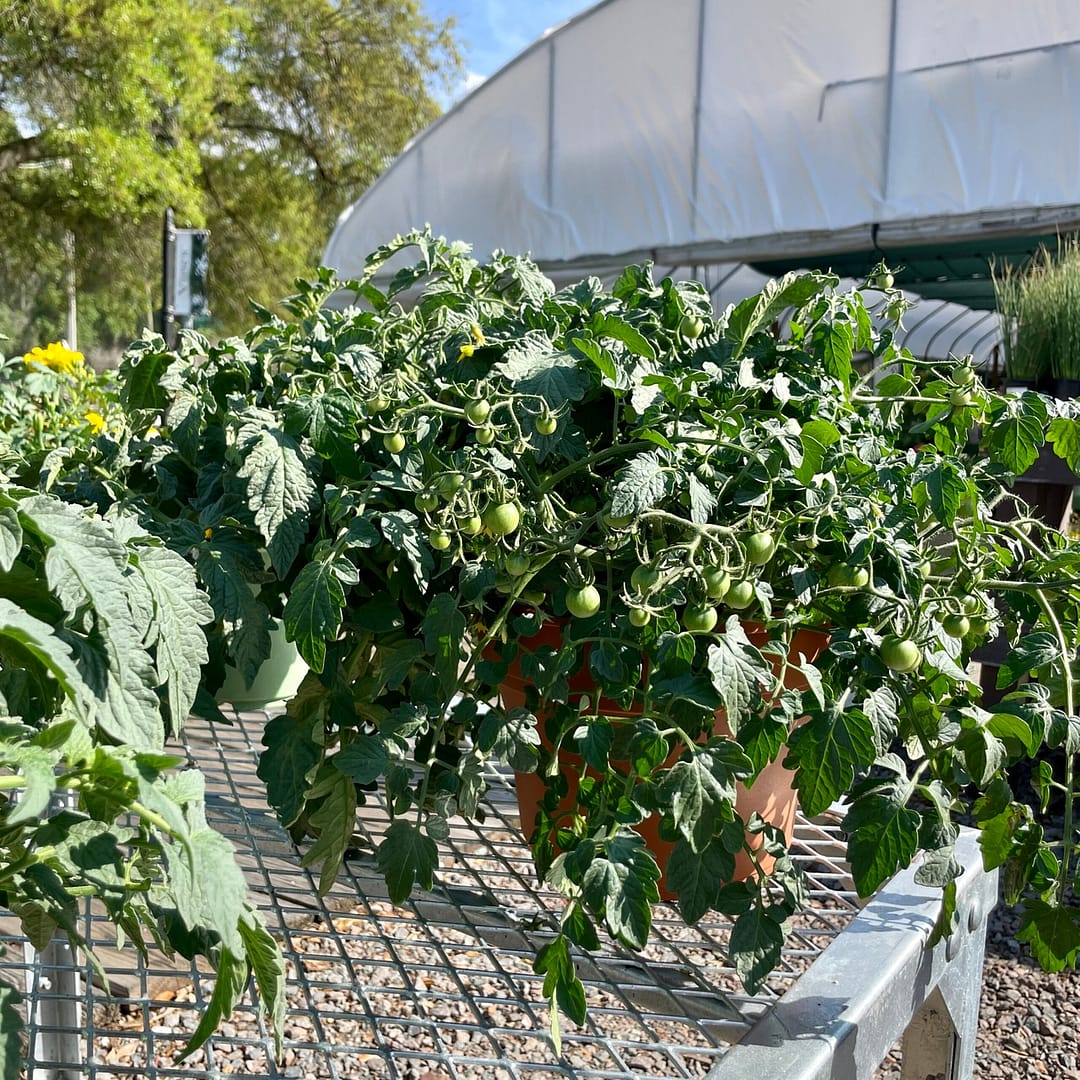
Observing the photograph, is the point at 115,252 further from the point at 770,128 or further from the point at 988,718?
the point at 988,718

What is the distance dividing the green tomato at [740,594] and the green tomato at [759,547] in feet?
0.06

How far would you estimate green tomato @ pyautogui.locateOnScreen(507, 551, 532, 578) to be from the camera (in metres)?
0.57

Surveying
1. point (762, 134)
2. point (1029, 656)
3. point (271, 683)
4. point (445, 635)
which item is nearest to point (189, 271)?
point (762, 134)

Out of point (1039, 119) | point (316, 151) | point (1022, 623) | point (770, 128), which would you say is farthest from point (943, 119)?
point (316, 151)

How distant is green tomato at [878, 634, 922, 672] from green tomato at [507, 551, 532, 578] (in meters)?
0.20

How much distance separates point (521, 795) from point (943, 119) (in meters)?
5.90

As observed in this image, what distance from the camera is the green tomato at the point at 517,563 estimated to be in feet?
1.87

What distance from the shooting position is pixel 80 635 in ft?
1.38

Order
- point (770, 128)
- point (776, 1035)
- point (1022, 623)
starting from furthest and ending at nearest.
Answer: point (770, 128)
point (1022, 623)
point (776, 1035)

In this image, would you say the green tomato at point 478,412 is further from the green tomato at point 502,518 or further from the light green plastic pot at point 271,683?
the light green plastic pot at point 271,683

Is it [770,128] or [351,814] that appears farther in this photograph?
[770,128]

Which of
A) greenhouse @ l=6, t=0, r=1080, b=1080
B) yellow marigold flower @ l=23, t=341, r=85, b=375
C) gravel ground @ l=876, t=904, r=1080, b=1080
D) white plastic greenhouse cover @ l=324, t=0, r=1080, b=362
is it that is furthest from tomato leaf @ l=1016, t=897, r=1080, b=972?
white plastic greenhouse cover @ l=324, t=0, r=1080, b=362

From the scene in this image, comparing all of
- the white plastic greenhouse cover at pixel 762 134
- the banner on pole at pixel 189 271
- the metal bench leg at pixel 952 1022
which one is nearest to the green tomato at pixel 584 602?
the metal bench leg at pixel 952 1022

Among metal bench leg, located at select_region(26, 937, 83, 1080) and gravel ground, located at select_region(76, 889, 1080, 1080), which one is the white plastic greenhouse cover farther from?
metal bench leg, located at select_region(26, 937, 83, 1080)
